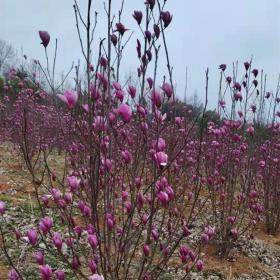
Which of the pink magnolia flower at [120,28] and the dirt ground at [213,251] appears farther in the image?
the dirt ground at [213,251]

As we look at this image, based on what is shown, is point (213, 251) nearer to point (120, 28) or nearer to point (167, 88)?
point (167, 88)

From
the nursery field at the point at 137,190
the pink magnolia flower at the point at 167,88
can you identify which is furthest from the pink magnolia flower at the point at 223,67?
the pink magnolia flower at the point at 167,88

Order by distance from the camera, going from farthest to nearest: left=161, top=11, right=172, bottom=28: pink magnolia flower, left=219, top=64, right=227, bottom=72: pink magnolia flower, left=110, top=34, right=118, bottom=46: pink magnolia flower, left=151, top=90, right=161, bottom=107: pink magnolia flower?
left=219, top=64, right=227, bottom=72: pink magnolia flower, left=110, top=34, right=118, bottom=46: pink magnolia flower, left=161, top=11, right=172, bottom=28: pink magnolia flower, left=151, top=90, right=161, bottom=107: pink magnolia flower

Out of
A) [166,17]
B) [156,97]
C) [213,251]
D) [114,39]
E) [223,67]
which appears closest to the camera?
[156,97]

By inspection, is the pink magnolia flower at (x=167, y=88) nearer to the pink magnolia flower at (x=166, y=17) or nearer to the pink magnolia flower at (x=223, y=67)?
the pink magnolia flower at (x=166, y=17)

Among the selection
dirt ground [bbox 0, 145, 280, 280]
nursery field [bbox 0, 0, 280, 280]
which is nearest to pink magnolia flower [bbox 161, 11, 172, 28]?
nursery field [bbox 0, 0, 280, 280]

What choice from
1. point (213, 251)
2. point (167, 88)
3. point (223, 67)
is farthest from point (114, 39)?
point (213, 251)

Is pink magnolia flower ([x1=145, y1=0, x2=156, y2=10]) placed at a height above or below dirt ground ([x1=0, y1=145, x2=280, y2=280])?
above

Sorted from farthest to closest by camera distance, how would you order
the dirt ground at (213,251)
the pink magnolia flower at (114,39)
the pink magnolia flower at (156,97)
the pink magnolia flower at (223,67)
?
the dirt ground at (213,251) → the pink magnolia flower at (223,67) → the pink magnolia flower at (114,39) → the pink magnolia flower at (156,97)

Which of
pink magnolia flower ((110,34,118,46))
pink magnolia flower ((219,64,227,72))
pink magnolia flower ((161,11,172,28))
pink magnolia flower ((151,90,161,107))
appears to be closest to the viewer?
pink magnolia flower ((151,90,161,107))

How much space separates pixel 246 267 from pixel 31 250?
2.11 meters

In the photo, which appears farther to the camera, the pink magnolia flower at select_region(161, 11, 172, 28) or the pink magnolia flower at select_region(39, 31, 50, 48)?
the pink magnolia flower at select_region(161, 11, 172, 28)

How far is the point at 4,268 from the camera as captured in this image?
357cm

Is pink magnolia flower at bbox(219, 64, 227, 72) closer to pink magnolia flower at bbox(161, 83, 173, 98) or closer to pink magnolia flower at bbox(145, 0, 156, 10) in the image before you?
pink magnolia flower at bbox(145, 0, 156, 10)
